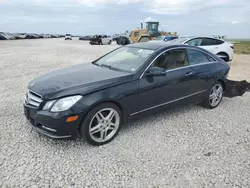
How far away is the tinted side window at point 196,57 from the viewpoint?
4.28 meters

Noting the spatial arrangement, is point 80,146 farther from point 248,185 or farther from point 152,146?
point 248,185

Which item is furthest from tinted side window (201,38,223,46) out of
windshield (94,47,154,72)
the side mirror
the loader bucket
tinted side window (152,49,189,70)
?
the side mirror

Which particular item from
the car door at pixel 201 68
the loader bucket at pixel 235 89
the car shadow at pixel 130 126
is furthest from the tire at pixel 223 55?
the car door at pixel 201 68

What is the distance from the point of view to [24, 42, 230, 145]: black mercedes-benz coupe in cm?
288

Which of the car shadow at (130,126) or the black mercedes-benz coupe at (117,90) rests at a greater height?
the black mercedes-benz coupe at (117,90)

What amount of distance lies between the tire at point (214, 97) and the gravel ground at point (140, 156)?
0.56m

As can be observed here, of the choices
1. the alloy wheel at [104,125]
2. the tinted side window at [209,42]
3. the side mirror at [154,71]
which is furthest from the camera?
the tinted side window at [209,42]

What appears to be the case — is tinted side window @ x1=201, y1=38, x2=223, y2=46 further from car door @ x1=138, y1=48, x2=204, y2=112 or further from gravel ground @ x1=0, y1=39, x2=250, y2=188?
gravel ground @ x1=0, y1=39, x2=250, y2=188

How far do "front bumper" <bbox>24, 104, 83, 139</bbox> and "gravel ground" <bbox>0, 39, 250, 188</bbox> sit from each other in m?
0.29

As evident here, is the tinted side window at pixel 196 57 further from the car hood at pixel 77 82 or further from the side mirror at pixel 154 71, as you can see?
the car hood at pixel 77 82

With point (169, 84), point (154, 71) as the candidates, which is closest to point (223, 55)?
point (169, 84)

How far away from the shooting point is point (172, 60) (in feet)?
13.1

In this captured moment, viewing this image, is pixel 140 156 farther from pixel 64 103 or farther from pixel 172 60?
pixel 172 60

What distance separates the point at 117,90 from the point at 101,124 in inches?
21.7
